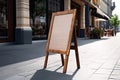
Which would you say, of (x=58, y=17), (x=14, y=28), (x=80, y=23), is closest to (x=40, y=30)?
(x=14, y=28)

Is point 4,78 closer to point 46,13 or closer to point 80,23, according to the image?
point 46,13

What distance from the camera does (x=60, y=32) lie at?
647 centimetres

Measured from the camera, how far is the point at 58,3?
22297mm

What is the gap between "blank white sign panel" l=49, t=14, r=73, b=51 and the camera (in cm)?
627

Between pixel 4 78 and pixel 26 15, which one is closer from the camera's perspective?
pixel 4 78

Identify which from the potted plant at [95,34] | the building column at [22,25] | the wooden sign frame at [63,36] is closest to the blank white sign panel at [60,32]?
the wooden sign frame at [63,36]

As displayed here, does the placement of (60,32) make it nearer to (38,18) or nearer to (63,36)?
(63,36)

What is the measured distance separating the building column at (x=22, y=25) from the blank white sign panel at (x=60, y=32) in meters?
8.00

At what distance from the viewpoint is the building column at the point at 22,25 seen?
1459 cm

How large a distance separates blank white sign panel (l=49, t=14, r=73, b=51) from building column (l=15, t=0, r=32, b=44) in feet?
26.2

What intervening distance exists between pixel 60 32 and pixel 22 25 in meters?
8.64

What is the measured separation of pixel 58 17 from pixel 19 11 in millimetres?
8510

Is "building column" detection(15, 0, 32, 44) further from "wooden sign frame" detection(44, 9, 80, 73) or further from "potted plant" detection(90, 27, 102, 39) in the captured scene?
"potted plant" detection(90, 27, 102, 39)

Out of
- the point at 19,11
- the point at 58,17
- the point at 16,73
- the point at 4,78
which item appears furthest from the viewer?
the point at 19,11
